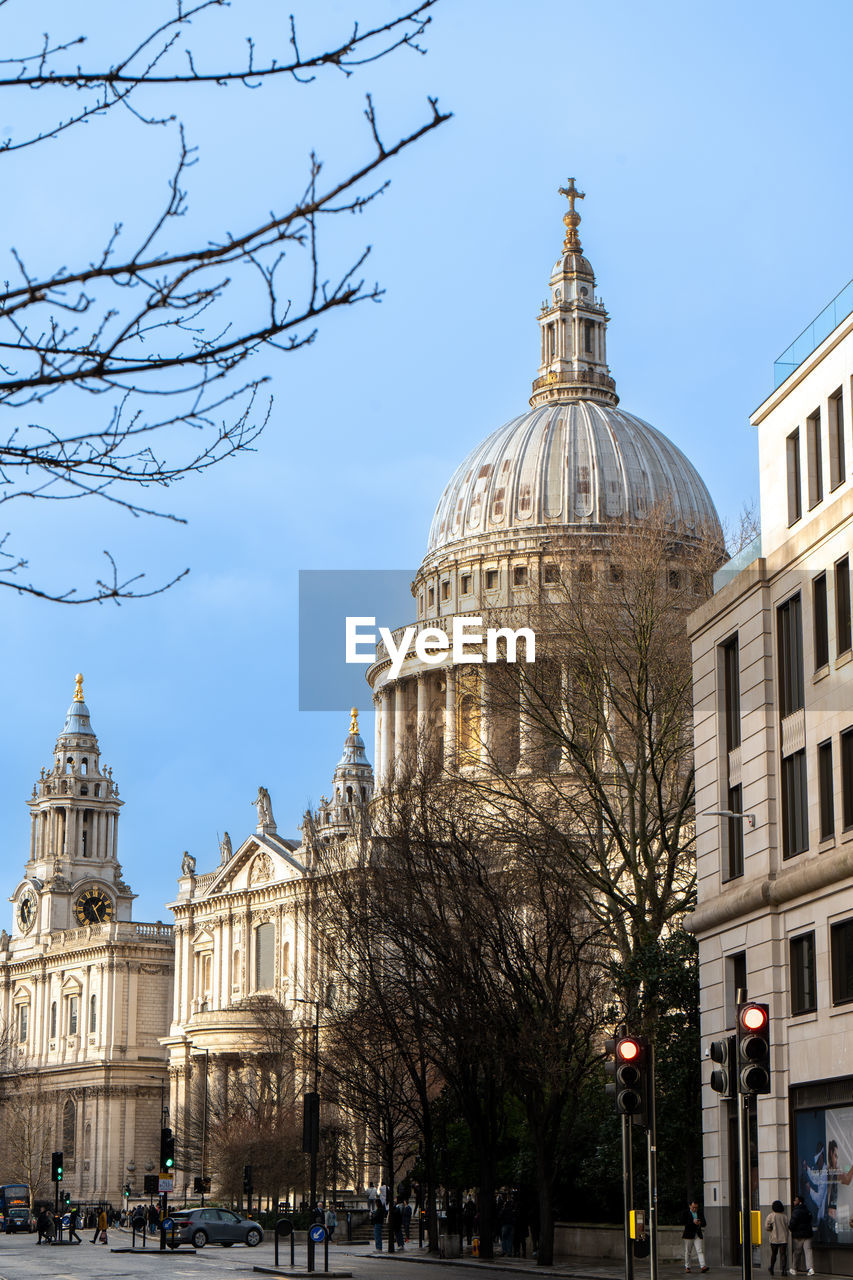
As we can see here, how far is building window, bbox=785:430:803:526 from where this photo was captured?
3988 centimetres

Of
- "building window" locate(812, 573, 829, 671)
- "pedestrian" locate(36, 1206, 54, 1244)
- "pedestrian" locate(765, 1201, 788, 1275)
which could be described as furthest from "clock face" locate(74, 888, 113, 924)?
"building window" locate(812, 573, 829, 671)

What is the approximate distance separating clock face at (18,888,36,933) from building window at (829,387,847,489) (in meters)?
128

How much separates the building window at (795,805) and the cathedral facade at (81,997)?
315 feet

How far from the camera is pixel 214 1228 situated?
67.4 metres

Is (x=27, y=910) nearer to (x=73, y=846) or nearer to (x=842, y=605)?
(x=73, y=846)

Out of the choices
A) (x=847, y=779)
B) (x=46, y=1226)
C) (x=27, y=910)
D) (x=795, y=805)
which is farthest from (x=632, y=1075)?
(x=27, y=910)

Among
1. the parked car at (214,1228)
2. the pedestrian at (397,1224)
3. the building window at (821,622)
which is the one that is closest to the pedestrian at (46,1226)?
the parked car at (214,1228)

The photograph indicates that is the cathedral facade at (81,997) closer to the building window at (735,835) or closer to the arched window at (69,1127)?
the arched window at (69,1127)

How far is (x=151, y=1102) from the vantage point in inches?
5512

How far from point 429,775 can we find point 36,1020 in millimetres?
111370

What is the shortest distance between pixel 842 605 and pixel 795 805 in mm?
4438

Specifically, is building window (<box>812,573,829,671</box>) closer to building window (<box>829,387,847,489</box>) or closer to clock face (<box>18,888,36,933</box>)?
building window (<box>829,387,847,489</box>)

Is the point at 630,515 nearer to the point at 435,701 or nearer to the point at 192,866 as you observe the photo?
the point at 435,701

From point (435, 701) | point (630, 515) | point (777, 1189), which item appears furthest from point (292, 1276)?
point (630, 515)
